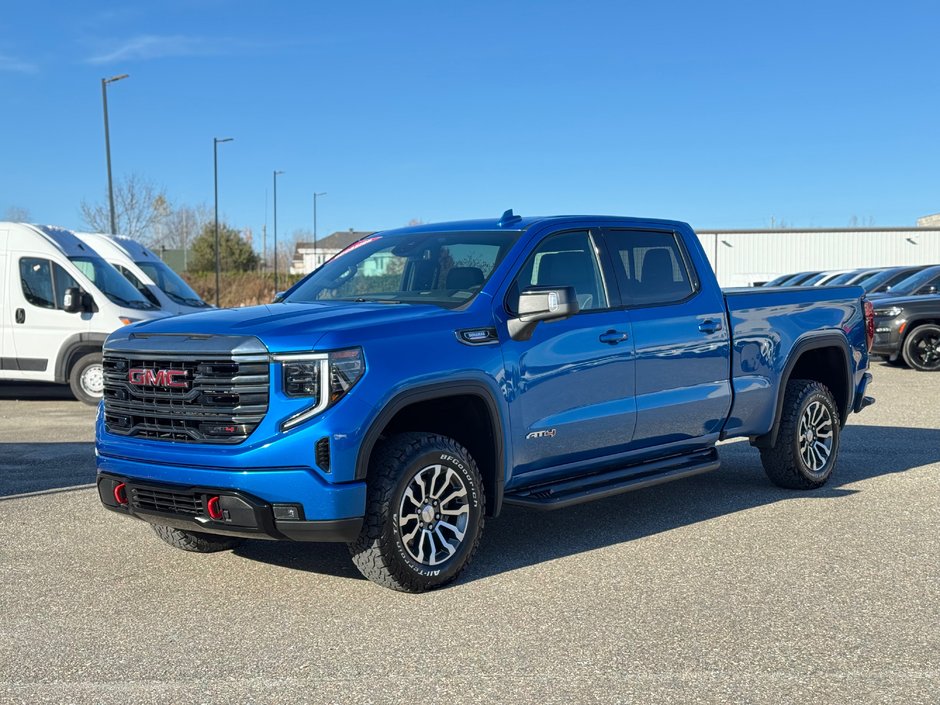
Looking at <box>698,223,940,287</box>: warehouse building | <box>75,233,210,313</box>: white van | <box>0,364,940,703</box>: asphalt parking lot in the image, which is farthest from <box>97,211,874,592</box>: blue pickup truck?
<box>698,223,940,287</box>: warehouse building

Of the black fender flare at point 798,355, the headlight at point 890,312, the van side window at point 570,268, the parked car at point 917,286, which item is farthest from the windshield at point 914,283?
the van side window at point 570,268

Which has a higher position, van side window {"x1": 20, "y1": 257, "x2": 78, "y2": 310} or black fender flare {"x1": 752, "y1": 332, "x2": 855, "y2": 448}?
black fender flare {"x1": 752, "y1": 332, "x2": 855, "y2": 448}

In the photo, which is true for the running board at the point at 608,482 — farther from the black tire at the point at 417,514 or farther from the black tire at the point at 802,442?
the black tire at the point at 802,442

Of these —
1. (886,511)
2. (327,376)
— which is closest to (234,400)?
(327,376)

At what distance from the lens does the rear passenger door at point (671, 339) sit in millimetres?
7070

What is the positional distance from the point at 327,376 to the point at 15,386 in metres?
13.4

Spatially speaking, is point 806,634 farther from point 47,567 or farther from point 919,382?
point 919,382

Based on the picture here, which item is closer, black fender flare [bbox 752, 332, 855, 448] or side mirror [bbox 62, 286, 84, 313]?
black fender flare [bbox 752, 332, 855, 448]

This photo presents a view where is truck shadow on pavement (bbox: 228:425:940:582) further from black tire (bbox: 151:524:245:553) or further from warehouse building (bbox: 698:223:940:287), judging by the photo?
warehouse building (bbox: 698:223:940:287)

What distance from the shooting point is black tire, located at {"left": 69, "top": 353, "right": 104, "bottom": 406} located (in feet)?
48.5

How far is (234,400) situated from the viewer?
5.46 m

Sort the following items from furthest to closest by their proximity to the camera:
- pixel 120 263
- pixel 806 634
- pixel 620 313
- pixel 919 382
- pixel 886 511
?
pixel 120 263 < pixel 919 382 < pixel 886 511 < pixel 620 313 < pixel 806 634

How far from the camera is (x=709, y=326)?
7543 mm

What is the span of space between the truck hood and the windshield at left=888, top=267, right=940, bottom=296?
612 inches
